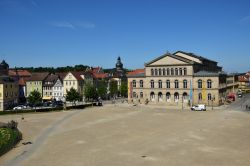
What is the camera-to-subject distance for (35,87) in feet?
387

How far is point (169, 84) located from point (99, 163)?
61657 mm

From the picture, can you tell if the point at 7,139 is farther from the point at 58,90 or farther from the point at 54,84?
the point at 54,84

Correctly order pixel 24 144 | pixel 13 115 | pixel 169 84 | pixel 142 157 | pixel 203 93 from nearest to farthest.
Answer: pixel 142 157 < pixel 24 144 < pixel 13 115 < pixel 203 93 < pixel 169 84

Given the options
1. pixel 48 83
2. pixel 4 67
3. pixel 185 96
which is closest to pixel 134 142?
pixel 185 96

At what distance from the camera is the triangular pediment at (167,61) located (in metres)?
87.1

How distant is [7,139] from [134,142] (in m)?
15.9

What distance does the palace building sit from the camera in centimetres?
8388

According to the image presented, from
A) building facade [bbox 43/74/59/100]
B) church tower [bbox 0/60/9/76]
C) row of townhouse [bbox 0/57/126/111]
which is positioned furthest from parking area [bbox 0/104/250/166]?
building facade [bbox 43/74/59/100]

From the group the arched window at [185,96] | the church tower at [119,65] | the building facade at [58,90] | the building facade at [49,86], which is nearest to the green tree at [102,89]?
the building facade at [58,90]

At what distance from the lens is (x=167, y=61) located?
292ft

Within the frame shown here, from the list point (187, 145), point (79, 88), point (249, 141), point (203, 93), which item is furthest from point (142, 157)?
point (79, 88)

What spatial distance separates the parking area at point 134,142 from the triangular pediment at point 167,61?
30.0 metres

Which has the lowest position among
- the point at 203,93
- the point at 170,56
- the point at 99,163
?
the point at 99,163

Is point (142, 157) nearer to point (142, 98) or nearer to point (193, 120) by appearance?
point (193, 120)
